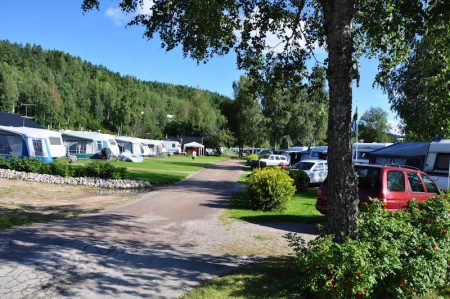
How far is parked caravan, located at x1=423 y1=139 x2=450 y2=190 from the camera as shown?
17.1 meters

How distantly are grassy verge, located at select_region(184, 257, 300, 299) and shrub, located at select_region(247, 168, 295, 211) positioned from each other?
654 centimetres

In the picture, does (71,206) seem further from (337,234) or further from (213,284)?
(337,234)

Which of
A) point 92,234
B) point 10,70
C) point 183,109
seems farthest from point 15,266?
point 183,109

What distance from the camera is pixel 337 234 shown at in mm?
5156

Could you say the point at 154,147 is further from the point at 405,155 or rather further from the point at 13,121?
the point at 405,155

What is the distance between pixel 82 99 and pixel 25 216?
416 feet

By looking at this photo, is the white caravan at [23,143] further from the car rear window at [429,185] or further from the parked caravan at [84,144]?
the car rear window at [429,185]

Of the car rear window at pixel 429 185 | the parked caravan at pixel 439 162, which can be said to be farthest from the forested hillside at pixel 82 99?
the car rear window at pixel 429 185

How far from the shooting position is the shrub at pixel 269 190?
13062 mm

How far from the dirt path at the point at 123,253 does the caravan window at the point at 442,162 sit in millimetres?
10154

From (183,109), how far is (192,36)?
136634mm

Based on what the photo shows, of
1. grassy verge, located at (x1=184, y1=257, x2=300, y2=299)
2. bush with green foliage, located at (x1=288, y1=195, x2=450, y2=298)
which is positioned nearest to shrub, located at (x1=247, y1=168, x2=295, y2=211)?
grassy verge, located at (x1=184, y1=257, x2=300, y2=299)

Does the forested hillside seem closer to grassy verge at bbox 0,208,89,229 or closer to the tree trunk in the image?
grassy verge at bbox 0,208,89,229

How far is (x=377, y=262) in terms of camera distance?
443 centimetres
